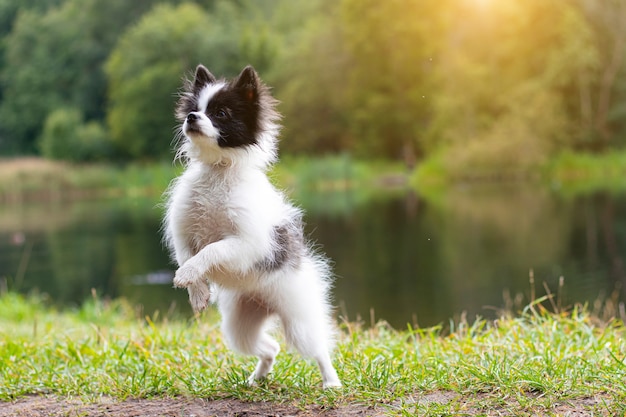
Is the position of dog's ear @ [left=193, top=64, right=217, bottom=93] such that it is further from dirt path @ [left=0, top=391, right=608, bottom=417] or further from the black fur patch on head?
dirt path @ [left=0, top=391, right=608, bottom=417]

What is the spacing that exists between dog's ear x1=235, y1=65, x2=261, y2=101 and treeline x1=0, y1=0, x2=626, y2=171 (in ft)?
101

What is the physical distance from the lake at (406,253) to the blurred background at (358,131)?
107 millimetres

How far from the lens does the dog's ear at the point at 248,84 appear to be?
144 inches

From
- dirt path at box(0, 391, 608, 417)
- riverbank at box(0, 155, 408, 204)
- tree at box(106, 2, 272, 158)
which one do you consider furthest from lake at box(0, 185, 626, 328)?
tree at box(106, 2, 272, 158)

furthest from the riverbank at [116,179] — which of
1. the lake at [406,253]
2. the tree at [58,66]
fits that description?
the tree at [58,66]

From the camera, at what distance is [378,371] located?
12.9 ft

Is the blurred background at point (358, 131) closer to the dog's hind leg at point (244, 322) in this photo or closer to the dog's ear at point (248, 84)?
the dog's hind leg at point (244, 322)

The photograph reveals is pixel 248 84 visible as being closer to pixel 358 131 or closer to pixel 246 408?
pixel 246 408

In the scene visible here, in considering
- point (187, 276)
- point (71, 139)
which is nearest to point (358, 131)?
point (71, 139)

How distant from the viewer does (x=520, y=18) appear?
3928 centimetres

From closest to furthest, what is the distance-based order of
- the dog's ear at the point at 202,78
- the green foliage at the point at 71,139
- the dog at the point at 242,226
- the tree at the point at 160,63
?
the dog at the point at 242,226, the dog's ear at the point at 202,78, the tree at the point at 160,63, the green foliage at the point at 71,139

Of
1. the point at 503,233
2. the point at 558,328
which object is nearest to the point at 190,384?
the point at 558,328

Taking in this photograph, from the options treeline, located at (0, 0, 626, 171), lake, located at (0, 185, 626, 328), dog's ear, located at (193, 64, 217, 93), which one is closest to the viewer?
dog's ear, located at (193, 64, 217, 93)

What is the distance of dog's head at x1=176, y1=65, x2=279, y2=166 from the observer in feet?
11.8
